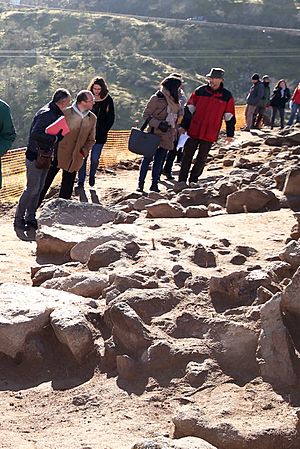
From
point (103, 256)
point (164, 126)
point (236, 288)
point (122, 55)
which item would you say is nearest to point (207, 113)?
point (164, 126)

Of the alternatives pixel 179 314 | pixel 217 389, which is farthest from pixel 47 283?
pixel 217 389

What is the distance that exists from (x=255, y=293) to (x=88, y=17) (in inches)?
2685

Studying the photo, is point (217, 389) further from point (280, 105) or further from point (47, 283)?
point (280, 105)

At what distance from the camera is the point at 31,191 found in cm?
836

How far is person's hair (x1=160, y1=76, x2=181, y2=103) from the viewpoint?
391 inches

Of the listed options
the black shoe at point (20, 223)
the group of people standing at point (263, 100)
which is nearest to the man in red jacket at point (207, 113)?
the black shoe at point (20, 223)

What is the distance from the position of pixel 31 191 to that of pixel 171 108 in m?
2.66

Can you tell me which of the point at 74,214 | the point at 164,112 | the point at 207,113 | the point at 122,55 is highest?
the point at 207,113

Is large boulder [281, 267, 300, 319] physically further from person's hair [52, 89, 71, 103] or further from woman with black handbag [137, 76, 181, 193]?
woman with black handbag [137, 76, 181, 193]

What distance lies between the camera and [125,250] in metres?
6.09

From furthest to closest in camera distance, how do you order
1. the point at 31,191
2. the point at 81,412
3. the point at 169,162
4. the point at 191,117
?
1. the point at 169,162
2. the point at 191,117
3. the point at 31,191
4. the point at 81,412

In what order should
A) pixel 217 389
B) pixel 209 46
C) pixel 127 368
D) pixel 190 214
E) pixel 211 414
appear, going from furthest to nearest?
pixel 209 46, pixel 190 214, pixel 127 368, pixel 217 389, pixel 211 414

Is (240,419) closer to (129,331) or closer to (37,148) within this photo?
(129,331)

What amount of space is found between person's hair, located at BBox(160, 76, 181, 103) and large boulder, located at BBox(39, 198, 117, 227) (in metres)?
2.53
